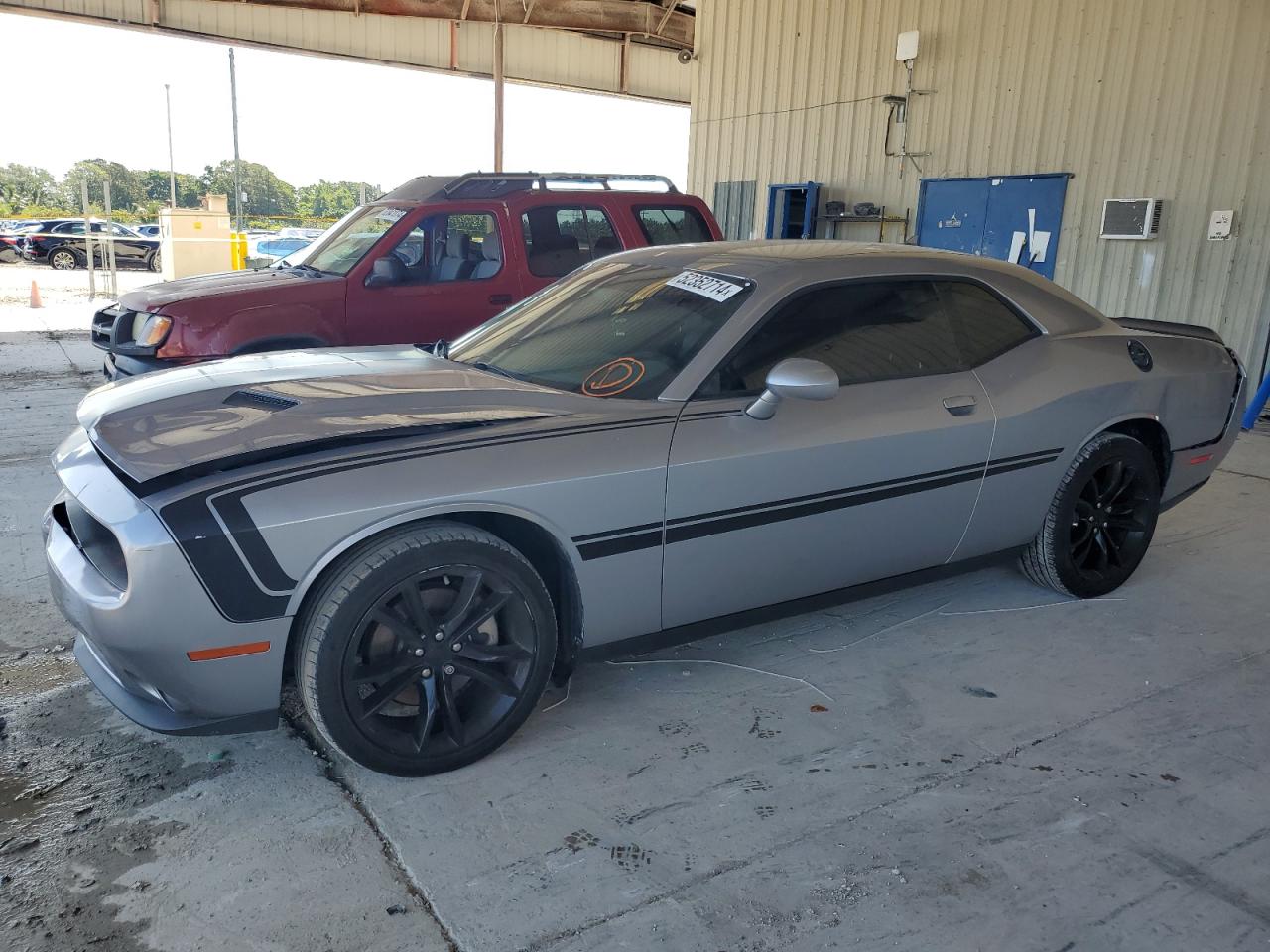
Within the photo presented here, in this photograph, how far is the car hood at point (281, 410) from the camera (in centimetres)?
260

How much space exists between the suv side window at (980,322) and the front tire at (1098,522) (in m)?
0.59

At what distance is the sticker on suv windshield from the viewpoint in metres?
3.36

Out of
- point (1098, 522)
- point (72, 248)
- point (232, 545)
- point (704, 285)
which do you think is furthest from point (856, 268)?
point (72, 248)

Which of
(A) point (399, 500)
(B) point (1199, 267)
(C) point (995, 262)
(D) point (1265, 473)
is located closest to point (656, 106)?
(B) point (1199, 267)

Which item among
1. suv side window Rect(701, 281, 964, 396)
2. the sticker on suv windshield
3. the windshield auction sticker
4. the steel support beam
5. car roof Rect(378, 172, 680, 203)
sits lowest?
the windshield auction sticker

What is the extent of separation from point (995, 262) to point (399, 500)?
287cm

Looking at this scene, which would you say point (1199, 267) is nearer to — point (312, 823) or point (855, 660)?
point (855, 660)

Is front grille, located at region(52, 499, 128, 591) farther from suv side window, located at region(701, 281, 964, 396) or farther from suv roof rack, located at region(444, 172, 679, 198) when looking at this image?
suv roof rack, located at region(444, 172, 679, 198)

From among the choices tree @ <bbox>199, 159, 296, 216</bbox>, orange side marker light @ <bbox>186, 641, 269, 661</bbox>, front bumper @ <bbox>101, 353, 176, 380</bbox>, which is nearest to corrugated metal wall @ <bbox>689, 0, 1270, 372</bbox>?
front bumper @ <bbox>101, 353, 176, 380</bbox>

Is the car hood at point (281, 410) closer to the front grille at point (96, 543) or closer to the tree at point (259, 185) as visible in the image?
the front grille at point (96, 543)

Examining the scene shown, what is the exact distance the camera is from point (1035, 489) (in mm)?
3904

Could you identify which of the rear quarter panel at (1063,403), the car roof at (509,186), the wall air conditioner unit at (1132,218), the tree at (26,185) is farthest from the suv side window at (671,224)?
the tree at (26,185)

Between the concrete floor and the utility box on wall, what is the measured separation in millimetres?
16638

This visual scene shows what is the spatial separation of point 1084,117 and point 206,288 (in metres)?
8.67
